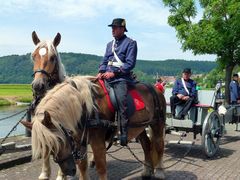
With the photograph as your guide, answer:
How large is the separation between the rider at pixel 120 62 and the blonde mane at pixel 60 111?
0.51 m

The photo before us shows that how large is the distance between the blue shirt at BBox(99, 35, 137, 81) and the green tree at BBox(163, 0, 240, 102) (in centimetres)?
1227

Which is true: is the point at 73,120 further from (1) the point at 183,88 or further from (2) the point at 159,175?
(1) the point at 183,88

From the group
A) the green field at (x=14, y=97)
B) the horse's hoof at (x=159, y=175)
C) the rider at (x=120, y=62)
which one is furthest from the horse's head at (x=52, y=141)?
the green field at (x=14, y=97)

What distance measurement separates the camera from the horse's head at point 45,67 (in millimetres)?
5309

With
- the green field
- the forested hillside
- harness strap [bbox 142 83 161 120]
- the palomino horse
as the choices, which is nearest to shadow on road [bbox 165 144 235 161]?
harness strap [bbox 142 83 161 120]

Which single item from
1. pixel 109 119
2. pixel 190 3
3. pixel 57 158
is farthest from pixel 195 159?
pixel 190 3

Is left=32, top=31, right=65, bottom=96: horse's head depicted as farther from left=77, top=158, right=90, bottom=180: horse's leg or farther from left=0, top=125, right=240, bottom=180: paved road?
left=0, top=125, right=240, bottom=180: paved road

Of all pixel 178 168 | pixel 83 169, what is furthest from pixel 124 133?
pixel 178 168

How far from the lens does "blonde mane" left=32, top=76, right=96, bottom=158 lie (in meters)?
3.76

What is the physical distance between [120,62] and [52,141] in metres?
2.16

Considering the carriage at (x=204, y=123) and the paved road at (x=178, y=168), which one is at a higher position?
the carriage at (x=204, y=123)

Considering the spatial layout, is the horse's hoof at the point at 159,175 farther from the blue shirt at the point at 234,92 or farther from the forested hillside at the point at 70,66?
the forested hillside at the point at 70,66

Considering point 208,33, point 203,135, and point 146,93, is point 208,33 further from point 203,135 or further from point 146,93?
point 146,93

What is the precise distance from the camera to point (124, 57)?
5.62 m
